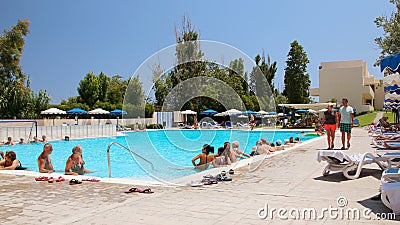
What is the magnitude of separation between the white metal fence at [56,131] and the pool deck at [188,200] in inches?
513

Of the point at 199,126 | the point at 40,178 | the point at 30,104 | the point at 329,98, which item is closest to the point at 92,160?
the point at 40,178

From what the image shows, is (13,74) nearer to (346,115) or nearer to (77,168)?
(77,168)

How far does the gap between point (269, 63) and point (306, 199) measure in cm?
4370

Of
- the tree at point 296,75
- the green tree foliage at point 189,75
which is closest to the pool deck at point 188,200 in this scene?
the green tree foliage at point 189,75

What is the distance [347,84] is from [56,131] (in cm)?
3426

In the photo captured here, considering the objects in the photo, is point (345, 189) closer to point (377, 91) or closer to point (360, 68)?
point (360, 68)

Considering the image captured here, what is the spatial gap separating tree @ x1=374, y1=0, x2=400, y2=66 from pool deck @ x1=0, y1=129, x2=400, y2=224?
12728 millimetres

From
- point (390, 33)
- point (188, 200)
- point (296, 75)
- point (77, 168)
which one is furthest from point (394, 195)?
point (296, 75)

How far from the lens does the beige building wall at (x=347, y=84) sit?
4122 centimetres

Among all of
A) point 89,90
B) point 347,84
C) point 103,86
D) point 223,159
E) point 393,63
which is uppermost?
point 347,84

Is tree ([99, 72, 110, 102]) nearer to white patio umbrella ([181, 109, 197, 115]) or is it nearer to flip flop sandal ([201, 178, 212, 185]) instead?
white patio umbrella ([181, 109, 197, 115])

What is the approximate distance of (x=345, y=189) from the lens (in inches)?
188

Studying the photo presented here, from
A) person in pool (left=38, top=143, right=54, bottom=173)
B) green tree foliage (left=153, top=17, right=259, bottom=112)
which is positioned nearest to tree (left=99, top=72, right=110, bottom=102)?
green tree foliage (left=153, top=17, right=259, bottom=112)

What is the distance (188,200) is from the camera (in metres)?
4.32
